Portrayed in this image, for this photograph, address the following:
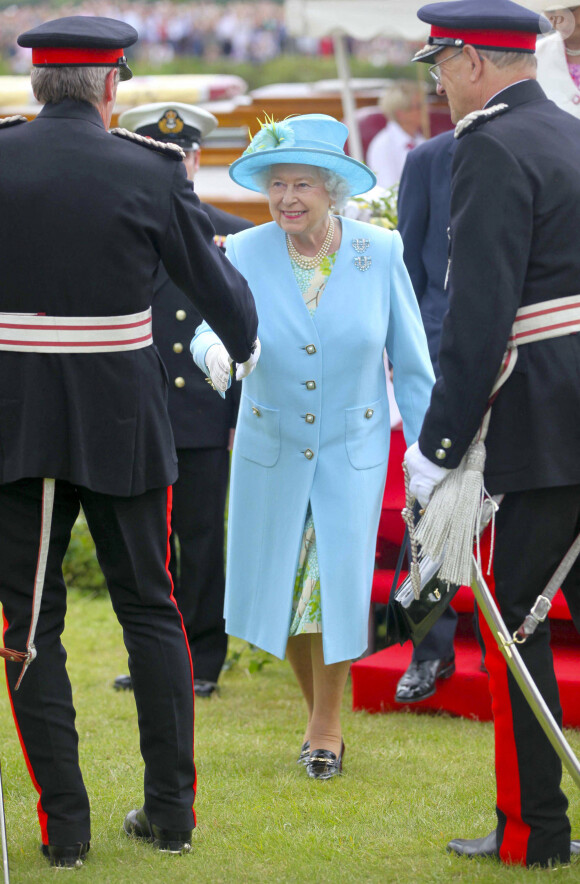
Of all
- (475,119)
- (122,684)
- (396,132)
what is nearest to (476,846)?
(475,119)

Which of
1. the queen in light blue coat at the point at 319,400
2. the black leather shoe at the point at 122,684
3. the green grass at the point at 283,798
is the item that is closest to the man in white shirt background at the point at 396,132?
the black leather shoe at the point at 122,684

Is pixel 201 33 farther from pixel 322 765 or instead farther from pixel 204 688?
pixel 322 765

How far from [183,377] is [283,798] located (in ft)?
5.60

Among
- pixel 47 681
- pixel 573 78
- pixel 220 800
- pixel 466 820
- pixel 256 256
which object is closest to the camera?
pixel 47 681

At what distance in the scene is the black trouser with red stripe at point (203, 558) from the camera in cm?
478

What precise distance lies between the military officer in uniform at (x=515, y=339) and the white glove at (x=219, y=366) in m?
0.71

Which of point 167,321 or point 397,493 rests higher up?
point 167,321

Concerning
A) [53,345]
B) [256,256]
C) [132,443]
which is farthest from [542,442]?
[256,256]

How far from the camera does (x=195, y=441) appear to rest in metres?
4.68

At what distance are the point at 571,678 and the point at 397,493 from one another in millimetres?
972

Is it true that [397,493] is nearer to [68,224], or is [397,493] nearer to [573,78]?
[573,78]

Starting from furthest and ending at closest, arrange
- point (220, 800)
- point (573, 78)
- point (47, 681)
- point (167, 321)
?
point (167, 321), point (573, 78), point (220, 800), point (47, 681)

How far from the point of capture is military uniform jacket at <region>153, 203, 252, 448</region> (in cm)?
465

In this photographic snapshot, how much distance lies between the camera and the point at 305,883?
2.93 meters
